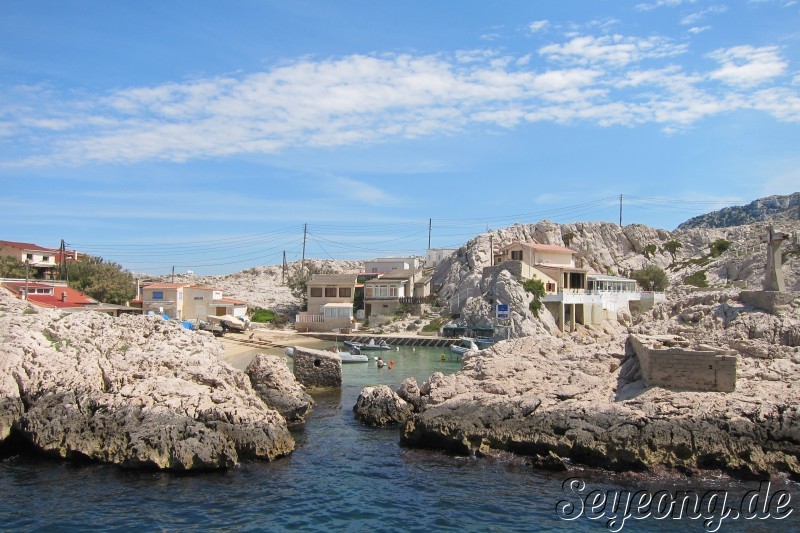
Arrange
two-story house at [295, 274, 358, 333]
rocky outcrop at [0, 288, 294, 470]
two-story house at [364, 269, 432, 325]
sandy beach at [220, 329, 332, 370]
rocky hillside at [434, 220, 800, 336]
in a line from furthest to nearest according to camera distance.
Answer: two-story house at [364, 269, 432, 325] → two-story house at [295, 274, 358, 333] → rocky hillside at [434, 220, 800, 336] → sandy beach at [220, 329, 332, 370] → rocky outcrop at [0, 288, 294, 470]

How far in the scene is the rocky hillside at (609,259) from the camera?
201ft

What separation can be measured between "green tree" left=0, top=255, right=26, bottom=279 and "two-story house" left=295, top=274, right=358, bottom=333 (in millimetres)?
30411

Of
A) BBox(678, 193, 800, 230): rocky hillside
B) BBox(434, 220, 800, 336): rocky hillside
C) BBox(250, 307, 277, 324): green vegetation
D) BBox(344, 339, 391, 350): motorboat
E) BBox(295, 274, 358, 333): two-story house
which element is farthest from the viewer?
BBox(678, 193, 800, 230): rocky hillside

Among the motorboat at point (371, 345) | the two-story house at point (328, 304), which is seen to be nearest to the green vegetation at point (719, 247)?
the two-story house at point (328, 304)

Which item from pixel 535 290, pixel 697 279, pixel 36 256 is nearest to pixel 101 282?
pixel 36 256

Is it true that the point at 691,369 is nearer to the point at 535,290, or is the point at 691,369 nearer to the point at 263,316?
the point at 535,290

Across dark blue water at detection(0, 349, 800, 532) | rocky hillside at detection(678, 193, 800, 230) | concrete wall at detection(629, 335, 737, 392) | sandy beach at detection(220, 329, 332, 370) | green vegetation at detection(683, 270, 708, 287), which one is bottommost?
dark blue water at detection(0, 349, 800, 532)

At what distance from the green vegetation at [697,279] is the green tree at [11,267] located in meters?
75.9

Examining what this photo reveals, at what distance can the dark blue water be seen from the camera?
48.8 feet

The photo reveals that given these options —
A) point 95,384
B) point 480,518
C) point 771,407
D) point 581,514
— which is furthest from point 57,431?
point 771,407

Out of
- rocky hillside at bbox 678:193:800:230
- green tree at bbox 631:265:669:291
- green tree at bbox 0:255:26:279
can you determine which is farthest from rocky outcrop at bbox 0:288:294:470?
rocky hillside at bbox 678:193:800:230

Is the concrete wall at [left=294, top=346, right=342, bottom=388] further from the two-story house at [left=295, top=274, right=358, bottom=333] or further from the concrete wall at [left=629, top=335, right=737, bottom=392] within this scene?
the two-story house at [left=295, top=274, right=358, bottom=333]

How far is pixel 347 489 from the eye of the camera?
57.6 ft

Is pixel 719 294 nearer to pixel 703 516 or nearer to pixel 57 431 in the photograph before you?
pixel 703 516
